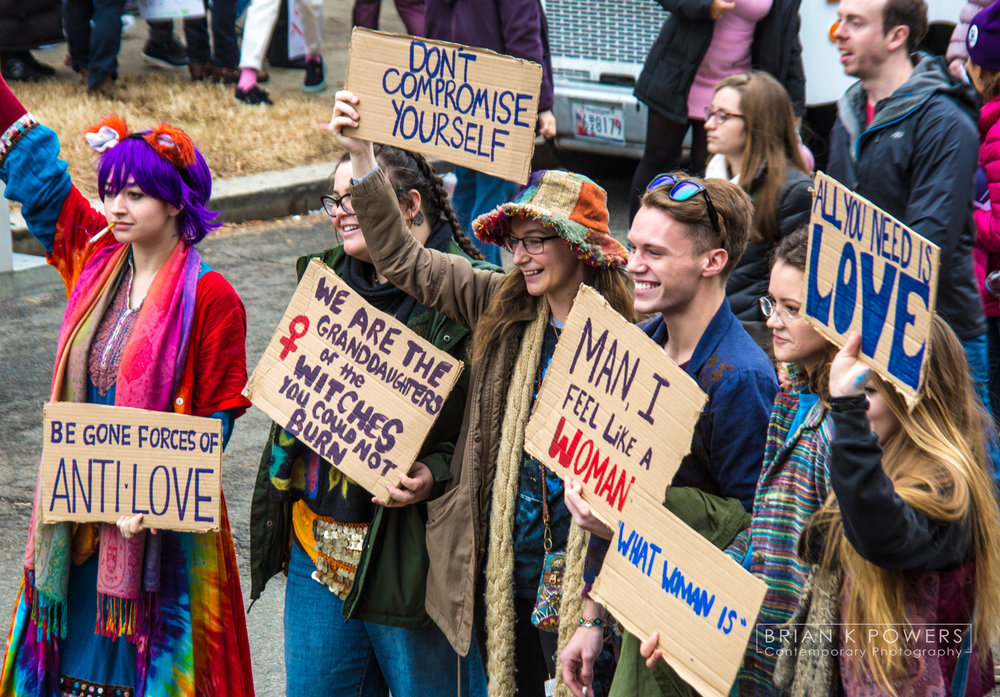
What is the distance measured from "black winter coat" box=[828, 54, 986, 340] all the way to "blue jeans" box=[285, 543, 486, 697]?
6.93 ft

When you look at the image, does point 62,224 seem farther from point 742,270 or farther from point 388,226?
point 742,270

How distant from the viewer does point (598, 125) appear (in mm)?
8461

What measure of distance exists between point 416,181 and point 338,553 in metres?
1.05

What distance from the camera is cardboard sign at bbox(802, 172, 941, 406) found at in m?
2.19

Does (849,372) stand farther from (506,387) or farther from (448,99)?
(448,99)

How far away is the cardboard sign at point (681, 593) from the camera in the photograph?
2.27 metres

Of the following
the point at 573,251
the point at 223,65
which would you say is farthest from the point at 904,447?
the point at 223,65

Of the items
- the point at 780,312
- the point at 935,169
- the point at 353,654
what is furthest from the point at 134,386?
the point at 935,169

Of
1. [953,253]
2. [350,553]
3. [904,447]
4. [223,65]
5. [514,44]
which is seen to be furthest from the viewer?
[223,65]

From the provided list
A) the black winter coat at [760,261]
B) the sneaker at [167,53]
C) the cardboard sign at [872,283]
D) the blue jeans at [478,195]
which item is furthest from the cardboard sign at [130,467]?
the sneaker at [167,53]

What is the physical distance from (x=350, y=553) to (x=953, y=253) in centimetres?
230

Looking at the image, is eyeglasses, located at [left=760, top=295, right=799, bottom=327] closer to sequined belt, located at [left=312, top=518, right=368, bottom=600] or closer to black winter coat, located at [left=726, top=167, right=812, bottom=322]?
sequined belt, located at [left=312, top=518, right=368, bottom=600]

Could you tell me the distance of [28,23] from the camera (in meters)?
10.2

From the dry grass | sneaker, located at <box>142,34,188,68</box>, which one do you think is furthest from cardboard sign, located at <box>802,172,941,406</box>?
sneaker, located at <box>142,34,188,68</box>
